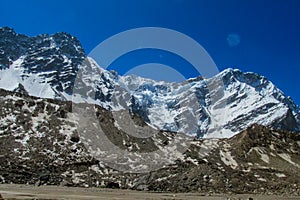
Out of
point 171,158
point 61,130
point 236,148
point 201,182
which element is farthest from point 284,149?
point 61,130

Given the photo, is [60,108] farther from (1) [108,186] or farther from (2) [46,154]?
Answer: (1) [108,186]

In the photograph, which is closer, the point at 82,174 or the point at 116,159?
the point at 82,174

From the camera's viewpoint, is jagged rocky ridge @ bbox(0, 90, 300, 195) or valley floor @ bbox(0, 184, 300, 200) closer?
valley floor @ bbox(0, 184, 300, 200)

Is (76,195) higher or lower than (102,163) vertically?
lower

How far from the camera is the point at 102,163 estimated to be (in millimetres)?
77500

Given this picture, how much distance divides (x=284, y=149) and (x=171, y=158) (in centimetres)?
5044

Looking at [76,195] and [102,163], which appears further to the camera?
[102,163]

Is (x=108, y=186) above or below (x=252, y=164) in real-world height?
below

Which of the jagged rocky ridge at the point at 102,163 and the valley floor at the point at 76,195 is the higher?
the jagged rocky ridge at the point at 102,163

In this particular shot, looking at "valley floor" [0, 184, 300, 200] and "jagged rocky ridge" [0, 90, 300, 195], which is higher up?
"jagged rocky ridge" [0, 90, 300, 195]

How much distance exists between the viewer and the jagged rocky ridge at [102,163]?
67312 millimetres

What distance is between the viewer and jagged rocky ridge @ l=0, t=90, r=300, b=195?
67.3 meters

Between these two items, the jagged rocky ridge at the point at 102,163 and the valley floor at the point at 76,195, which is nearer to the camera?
the valley floor at the point at 76,195

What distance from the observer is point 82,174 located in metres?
71.0
